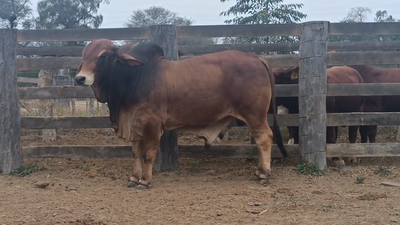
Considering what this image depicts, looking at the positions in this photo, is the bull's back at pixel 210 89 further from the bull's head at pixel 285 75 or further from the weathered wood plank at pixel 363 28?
the bull's head at pixel 285 75

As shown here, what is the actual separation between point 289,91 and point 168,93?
206 centimetres

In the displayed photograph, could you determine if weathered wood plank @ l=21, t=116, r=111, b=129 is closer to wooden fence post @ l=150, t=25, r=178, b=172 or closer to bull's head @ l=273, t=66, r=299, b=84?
wooden fence post @ l=150, t=25, r=178, b=172

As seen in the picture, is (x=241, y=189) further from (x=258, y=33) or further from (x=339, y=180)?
(x=258, y=33)

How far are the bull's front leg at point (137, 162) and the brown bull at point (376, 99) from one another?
4245mm

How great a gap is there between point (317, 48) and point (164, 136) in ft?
8.75

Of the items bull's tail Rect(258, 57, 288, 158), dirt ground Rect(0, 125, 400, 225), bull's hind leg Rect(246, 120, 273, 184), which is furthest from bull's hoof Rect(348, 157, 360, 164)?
bull's hind leg Rect(246, 120, 273, 184)

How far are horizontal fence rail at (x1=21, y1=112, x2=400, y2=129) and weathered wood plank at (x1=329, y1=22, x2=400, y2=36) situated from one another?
1.25 meters

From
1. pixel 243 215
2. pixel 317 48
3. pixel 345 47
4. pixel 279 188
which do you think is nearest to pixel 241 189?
pixel 279 188

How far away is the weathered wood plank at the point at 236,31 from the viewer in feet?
24.4

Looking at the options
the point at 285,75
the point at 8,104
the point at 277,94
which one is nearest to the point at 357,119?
the point at 277,94

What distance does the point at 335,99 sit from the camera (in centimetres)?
823

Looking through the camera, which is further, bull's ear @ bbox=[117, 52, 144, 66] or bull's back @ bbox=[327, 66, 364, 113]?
bull's back @ bbox=[327, 66, 364, 113]

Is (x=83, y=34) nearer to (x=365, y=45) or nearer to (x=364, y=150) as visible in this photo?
(x=364, y=150)

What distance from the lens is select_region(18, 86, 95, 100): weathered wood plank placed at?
7.66 metres
